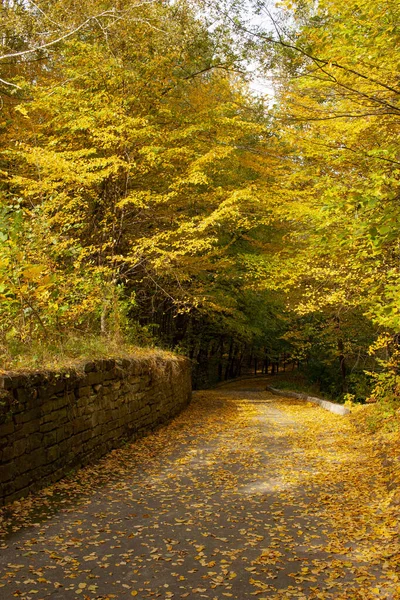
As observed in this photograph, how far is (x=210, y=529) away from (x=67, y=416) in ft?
7.52

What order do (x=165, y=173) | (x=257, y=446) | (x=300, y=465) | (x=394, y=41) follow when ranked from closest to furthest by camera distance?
(x=394, y=41)
(x=300, y=465)
(x=257, y=446)
(x=165, y=173)

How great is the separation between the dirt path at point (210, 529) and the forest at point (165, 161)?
1694 millimetres

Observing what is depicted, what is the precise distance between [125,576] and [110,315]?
597 centimetres

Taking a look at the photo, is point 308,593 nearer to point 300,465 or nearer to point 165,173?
point 300,465

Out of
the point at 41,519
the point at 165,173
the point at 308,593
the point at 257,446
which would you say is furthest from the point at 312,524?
the point at 165,173

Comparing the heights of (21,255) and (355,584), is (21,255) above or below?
above

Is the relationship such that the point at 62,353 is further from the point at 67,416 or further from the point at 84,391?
the point at 67,416

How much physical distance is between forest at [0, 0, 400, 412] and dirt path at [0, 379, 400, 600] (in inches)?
66.7

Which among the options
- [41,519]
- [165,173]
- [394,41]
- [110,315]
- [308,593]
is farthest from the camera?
[165,173]

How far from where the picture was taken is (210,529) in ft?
16.4

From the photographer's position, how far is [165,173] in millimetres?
12172

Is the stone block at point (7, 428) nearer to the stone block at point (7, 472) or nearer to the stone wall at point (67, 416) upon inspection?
the stone wall at point (67, 416)

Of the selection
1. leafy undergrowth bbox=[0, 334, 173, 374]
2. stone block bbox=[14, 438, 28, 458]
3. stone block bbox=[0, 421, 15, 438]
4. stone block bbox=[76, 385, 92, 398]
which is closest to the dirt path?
stone block bbox=[14, 438, 28, 458]

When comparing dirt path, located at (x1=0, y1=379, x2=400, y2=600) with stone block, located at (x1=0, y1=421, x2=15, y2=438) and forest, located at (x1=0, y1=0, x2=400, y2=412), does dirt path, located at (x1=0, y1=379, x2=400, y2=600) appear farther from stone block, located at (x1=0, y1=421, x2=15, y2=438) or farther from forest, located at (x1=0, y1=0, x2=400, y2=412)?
forest, located at (x1=0, y1=0, x2=400, y2=412)
